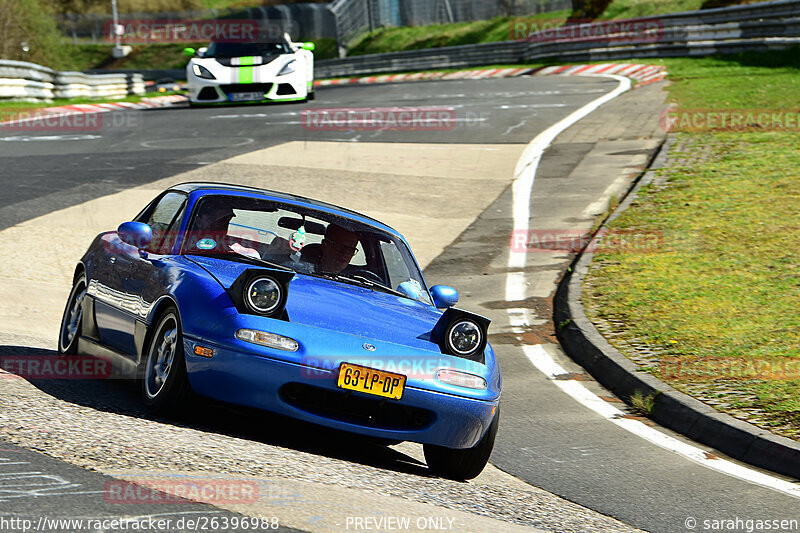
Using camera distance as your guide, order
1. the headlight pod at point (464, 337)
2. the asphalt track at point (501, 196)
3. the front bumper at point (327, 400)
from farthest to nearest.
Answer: the headlight pod at point (464, 337)
the asphalt track at point (501, 196)
the front bumper at point (327, 400)

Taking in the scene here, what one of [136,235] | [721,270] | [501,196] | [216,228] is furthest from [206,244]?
[501,196]

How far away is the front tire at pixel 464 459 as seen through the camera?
5840 millimetres

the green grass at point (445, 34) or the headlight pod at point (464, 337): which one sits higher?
the green grass at point (445, 34)

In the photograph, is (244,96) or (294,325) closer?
(294,325)

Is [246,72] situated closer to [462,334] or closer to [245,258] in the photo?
[245,258]

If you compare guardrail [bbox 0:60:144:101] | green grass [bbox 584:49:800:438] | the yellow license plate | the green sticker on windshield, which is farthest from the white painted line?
guardrail [bbox 0:60:144:101]

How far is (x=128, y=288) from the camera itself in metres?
6.53

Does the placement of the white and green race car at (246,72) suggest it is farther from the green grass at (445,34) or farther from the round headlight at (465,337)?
the green grass at (445,34)

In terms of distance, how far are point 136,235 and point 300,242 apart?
1.00m

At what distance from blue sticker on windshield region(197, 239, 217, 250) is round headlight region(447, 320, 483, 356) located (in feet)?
5.20

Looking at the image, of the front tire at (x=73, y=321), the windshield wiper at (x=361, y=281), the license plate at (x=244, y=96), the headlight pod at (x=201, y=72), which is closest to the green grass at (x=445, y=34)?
the license plate at (x=244, y=96)

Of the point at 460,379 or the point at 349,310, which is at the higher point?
the point at 349,310

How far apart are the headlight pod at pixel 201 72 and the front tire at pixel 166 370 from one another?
60.5 feet

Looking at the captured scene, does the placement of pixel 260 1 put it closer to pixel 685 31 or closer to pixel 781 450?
pixel 685 31
